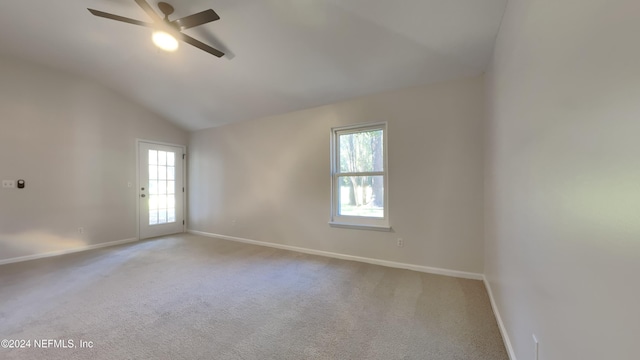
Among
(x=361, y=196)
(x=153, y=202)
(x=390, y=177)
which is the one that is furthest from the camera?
(x=153, y=202)

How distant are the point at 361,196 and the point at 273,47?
2.31m

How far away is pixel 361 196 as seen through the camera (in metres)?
3.76

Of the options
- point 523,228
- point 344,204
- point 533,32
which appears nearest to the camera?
point 533,32

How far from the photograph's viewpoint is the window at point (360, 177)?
3.56 metres

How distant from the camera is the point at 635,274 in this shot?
61cm

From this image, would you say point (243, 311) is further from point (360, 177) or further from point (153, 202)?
point (153, 202)

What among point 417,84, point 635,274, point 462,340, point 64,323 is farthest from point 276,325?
point 417,84

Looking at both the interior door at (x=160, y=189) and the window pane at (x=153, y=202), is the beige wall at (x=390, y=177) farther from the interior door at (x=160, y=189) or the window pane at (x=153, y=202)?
the window pane at (x=153, y=202)

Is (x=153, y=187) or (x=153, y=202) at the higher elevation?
(x=153, y=187)

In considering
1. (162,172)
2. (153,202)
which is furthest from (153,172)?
(153,202)

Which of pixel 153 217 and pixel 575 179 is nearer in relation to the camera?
pixel 575 179

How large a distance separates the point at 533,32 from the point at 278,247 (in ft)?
13.6

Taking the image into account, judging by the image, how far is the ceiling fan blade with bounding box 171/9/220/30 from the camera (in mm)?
2051

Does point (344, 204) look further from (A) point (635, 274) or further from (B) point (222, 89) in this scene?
(A) point (635, 274)
